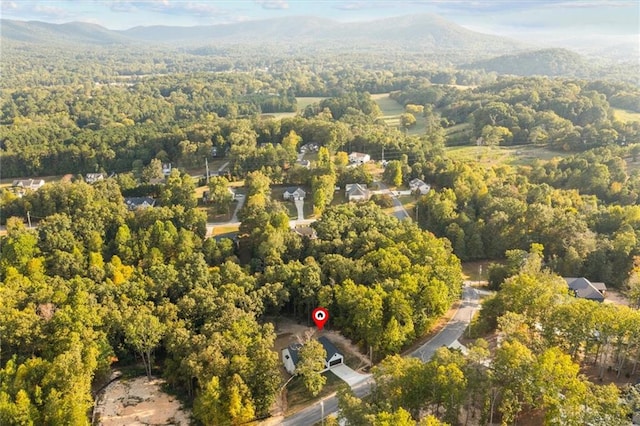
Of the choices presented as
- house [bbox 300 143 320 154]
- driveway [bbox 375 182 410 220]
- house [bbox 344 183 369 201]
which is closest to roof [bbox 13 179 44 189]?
house [bbox 300 143 320 154]

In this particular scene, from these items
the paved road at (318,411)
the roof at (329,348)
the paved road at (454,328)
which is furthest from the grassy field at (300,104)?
the paved road at (318,411)

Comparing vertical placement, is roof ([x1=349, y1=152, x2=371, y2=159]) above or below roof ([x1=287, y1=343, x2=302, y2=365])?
above

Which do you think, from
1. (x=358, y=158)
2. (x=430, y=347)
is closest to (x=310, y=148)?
(x=358, y=158)

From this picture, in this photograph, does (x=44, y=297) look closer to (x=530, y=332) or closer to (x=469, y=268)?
(x=530, y=332)

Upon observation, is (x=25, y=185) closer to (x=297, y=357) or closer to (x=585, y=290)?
(x=297, y=357)

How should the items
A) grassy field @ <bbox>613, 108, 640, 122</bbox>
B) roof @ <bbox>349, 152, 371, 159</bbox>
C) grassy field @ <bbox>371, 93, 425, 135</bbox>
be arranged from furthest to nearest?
grassy field @ <bbox>371, 93, 425, 135</bbox>, grassy field @ <bbox>613, 108, 640, 122</bbox>, roof @ <bbox>349, 152, 371, 159</bbox>

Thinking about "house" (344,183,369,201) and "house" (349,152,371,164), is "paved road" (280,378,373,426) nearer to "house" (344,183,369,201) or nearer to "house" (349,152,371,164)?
"house" (344,183,369,201)

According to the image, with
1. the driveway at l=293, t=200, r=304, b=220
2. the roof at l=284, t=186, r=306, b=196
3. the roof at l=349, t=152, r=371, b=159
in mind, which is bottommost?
the driveway at l=293, t=200, r=304, b=220
